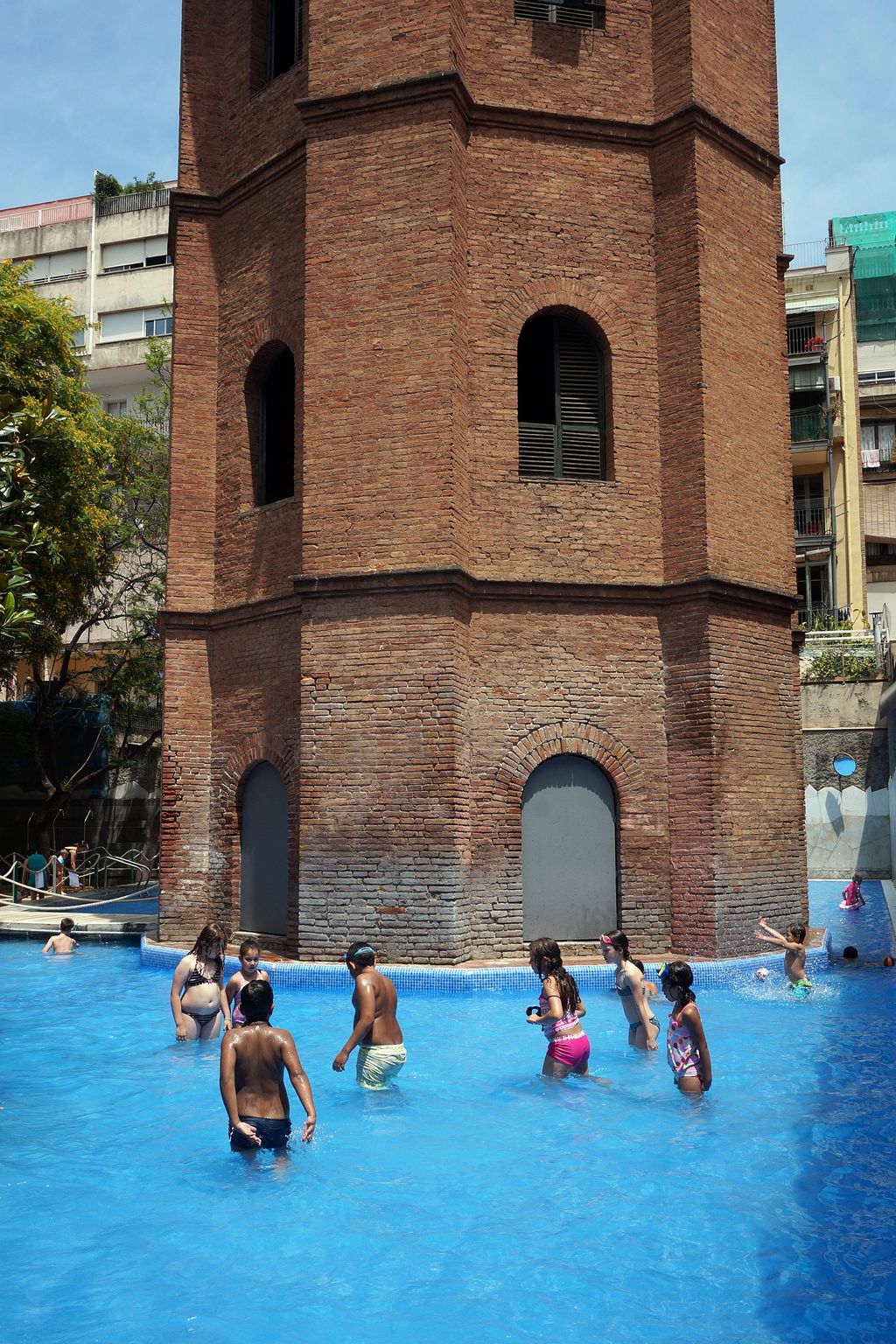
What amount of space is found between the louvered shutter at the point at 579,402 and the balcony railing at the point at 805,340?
2404 centimetres

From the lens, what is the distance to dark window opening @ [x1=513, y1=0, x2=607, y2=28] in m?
14.1

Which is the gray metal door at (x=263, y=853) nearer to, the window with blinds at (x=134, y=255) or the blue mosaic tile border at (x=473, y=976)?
the blue mosaic tile border at (x=473, y=976)

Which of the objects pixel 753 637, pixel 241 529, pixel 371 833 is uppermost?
pixel 241 529

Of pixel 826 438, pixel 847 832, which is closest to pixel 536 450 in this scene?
pixel 847 832

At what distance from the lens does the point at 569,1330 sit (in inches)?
188

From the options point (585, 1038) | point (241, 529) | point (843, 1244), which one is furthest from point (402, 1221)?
point (241, 529)

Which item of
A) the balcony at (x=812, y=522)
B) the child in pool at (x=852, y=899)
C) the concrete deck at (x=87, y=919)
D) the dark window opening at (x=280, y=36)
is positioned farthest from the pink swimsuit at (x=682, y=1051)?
the balcony at (x=812, y=522)

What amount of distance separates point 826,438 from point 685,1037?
100ft

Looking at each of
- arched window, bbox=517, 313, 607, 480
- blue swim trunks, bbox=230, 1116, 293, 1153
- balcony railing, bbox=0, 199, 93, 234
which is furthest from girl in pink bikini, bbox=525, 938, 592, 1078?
balcony railing, bbox=0, 199, 93, 234

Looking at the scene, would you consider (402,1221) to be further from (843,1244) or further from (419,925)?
(419,925)

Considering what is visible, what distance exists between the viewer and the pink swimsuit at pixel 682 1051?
7863 millimetres

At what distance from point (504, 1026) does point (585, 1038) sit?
224cm

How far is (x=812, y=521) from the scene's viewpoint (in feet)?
119

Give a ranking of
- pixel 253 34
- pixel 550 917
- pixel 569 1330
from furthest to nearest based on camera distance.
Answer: pixel 253 34 < pixel 550 917 < pixel 569 1330
